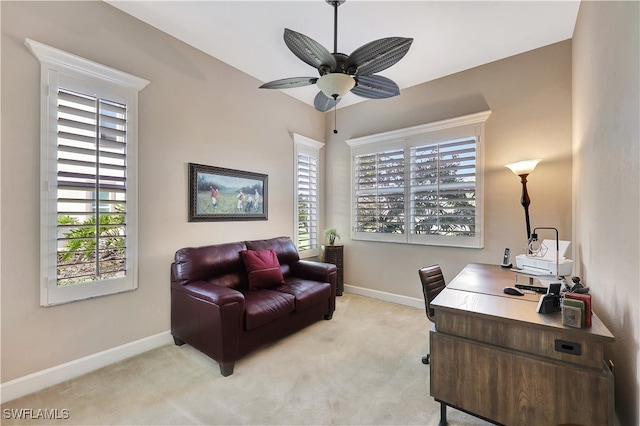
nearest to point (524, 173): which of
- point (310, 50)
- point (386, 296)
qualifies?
point (386, 296)

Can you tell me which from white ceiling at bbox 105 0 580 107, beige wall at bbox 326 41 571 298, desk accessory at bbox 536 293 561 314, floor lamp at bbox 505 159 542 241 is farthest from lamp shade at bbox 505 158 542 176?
desk accessory at bbox 536 293 561 314

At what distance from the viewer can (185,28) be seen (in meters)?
2.73

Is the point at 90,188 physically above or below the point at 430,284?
above

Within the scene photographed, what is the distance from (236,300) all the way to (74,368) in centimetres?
139

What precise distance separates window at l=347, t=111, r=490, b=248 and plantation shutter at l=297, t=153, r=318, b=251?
68 cm

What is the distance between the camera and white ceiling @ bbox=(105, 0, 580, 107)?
7.92ft

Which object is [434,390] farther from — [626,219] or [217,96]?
[217,96]

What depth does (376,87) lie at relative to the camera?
7.52 ft

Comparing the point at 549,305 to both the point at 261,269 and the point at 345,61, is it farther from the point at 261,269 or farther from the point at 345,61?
the point at 261,269

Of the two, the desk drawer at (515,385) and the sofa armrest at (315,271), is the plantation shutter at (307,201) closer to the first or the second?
the sofa armrest at (315,271)

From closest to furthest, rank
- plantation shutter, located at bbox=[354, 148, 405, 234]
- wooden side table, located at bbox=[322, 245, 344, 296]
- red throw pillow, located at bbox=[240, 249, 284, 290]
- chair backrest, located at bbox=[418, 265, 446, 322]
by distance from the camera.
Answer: chair backrest, located at bbox=[418, 265, 446, 322], red throw pillow, located at bbox=[240, 249, 284, 290], plantation shutter, located at bbox=[354, 148, 405, 234], wooden side table, located at bbox=[322, 245, 344, 296]

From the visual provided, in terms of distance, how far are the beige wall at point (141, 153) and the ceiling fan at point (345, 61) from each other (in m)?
1.34

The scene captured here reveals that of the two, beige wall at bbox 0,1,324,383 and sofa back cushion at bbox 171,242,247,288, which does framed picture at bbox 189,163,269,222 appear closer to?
beige wall at bbox 0,1,324,383

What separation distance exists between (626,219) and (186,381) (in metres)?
2.99
